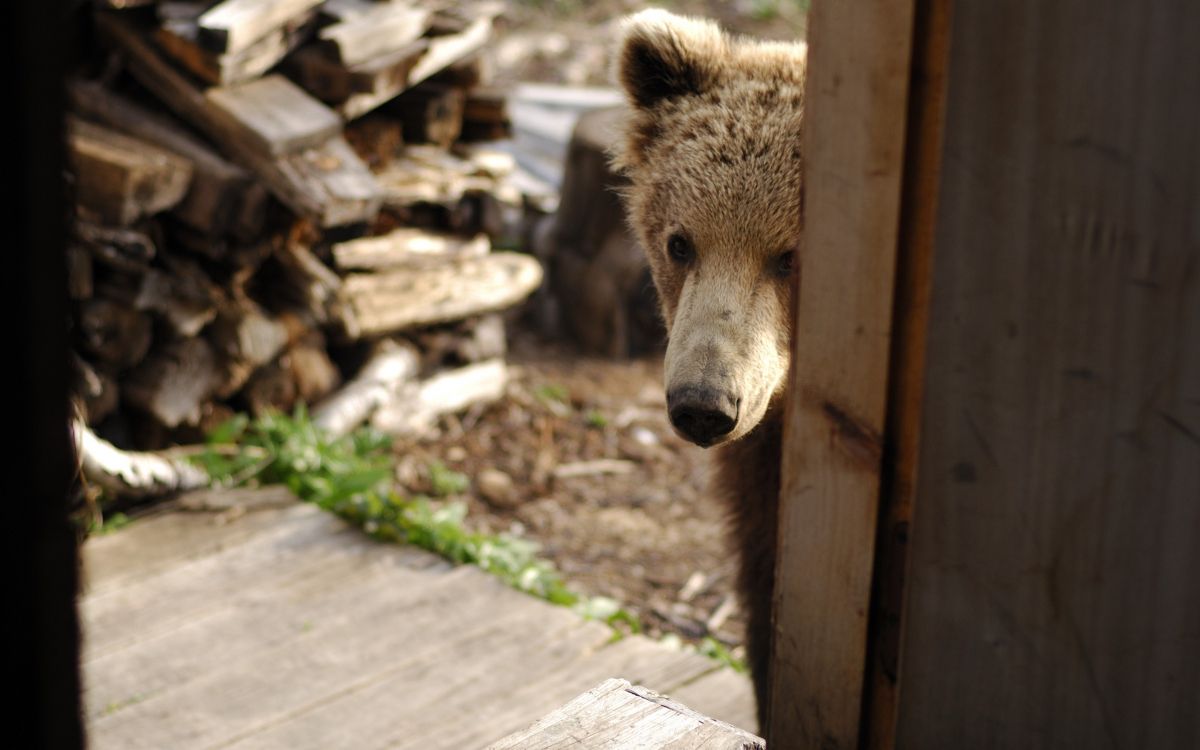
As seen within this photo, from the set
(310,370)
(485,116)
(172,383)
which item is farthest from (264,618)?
(485,116)

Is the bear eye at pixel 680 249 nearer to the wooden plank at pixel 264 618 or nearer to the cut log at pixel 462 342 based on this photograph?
the wooden plank at pixel 264 618

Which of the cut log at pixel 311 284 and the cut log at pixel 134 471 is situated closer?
the cut log at pixel 134 471

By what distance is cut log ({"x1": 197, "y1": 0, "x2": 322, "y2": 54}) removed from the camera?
4254mm

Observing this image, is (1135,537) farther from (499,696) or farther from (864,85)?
(499,696)

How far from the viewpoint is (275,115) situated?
15.0 ft

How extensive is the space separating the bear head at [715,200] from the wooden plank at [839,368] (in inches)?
38.8

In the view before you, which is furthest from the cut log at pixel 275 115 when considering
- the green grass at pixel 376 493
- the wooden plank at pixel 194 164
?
the green grass at pixel 376 493

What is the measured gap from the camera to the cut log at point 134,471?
4.14 m

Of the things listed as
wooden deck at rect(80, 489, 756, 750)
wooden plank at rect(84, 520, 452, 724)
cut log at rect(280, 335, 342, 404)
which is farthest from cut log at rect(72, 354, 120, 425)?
wooden plank at rect(84, 520, 452, 724)

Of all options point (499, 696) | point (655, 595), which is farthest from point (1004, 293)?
point (655, 595)

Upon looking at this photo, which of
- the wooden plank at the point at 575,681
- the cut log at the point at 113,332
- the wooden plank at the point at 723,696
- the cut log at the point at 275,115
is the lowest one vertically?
the wooden plank at the point at 723,696

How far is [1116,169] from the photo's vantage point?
3.58ft

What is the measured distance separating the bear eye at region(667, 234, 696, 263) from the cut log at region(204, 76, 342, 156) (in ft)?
6.98

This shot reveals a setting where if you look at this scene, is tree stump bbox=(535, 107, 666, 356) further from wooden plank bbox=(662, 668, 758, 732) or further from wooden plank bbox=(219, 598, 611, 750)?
wooden plank bbox=(662, 668, 758, 732)
